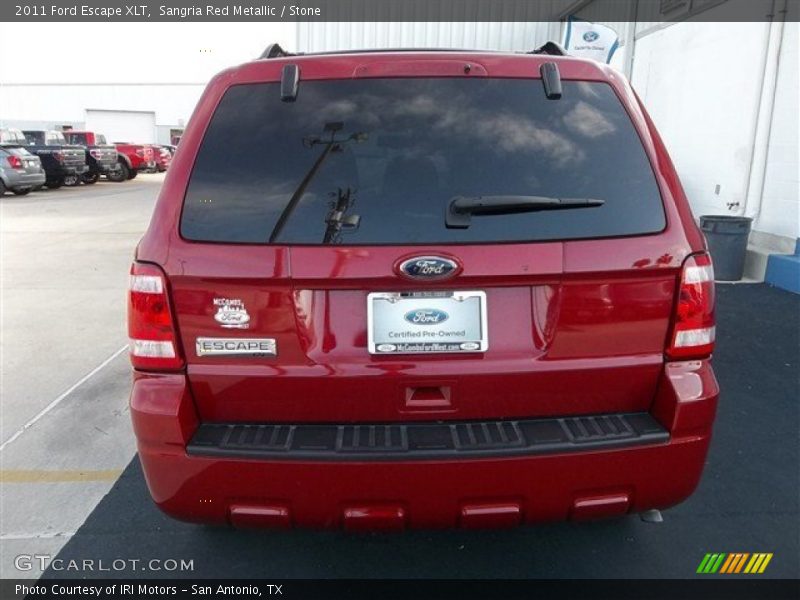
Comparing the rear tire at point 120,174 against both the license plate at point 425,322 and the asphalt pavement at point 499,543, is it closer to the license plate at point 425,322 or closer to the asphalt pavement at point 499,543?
the asphalt pavement at point 499,543

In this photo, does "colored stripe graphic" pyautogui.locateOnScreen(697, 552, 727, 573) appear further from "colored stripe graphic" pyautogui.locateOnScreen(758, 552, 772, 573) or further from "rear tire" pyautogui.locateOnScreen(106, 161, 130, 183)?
"rear tire" pyautogui.locateOnScreen(106, 161, 130, 183)

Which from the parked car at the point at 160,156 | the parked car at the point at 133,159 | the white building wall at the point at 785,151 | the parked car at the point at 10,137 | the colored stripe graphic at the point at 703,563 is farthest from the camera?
the parked car at the point at 160,156

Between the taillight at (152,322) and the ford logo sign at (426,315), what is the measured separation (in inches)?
30.9

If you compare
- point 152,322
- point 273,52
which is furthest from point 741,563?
point 273,52

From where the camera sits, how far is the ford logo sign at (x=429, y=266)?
1.92 metres

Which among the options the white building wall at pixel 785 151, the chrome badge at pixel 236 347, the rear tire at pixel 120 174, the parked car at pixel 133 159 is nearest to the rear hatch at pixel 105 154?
the rear tire at pixel 120 174

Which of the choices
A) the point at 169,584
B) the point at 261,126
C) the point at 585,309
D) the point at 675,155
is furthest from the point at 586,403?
the point at 675,155

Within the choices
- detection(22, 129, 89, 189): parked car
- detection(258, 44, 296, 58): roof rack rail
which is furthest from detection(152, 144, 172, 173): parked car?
detection(258, 44, 296, 58): roof rack rail

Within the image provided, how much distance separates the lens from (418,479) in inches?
76.9

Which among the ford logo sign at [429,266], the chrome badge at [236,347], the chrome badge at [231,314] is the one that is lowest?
the chrome badge at [236,347]

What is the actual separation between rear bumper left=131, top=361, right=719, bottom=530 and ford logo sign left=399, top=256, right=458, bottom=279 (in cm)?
59

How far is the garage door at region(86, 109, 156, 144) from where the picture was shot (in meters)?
55.0

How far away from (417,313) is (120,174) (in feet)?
95.8

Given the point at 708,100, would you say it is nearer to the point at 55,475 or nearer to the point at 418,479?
the point at 418,479
